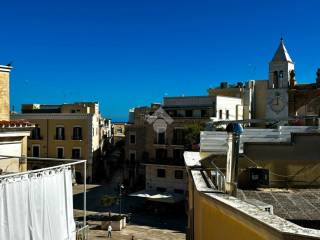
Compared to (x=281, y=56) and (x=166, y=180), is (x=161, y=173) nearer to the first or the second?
(x=166, y=180)

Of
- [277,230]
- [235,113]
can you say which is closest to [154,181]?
[235,113]

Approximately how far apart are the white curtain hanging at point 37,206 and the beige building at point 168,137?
1271 inches

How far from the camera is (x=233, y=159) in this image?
17.1ft

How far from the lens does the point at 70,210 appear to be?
9.60 metres

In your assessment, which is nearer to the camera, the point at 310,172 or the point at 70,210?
the point at 310,172

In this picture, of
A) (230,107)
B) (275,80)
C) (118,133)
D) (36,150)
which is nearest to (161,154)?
(230,107)

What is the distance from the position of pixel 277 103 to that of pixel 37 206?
3547 centimetres

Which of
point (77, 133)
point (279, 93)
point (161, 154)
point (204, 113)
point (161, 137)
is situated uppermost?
point (279, 93)

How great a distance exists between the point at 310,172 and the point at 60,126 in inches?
1842

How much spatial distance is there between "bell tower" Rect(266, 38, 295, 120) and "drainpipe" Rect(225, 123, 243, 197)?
119 ft

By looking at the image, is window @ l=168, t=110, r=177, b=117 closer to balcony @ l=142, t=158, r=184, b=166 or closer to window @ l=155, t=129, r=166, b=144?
window @ l=155, t=129, r=166, b=144

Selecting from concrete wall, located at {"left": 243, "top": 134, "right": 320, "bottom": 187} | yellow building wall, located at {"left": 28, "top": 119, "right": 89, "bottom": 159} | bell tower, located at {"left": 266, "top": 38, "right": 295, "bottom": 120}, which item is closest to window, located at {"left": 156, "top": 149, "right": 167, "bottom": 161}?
yellow building wall, located at {"left": 28, "top": 119, "right": 89, "bottom": 159}

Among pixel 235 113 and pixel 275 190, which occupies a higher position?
pixel 235 113

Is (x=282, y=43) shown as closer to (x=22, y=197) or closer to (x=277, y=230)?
(x=22, y=197)
